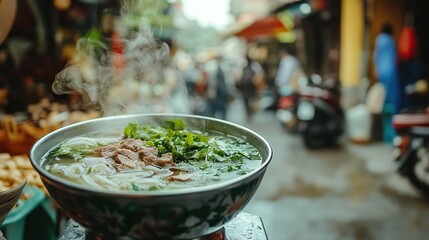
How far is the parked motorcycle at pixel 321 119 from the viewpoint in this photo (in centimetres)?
983

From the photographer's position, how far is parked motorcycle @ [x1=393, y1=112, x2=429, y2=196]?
254 inches

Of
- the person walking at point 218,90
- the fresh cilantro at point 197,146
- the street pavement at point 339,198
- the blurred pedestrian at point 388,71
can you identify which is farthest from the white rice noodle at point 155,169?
the person walking at point 218,90

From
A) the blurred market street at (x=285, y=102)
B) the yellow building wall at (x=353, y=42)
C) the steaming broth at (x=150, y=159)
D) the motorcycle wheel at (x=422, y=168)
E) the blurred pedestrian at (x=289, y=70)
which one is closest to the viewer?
the steaming broth at (x=150, y=159)

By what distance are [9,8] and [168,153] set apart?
2.17 metres

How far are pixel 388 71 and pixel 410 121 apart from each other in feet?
9.69

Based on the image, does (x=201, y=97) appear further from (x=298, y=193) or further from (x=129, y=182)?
(x=129, y=182)

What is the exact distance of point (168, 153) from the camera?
2.33m

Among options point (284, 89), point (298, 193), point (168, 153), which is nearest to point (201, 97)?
point (284, 89)

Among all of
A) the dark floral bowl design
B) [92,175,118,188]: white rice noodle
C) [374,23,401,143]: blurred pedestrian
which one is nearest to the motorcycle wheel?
[374,23,401,143]: blurred pedestrian

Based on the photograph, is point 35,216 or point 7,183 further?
point 35,216

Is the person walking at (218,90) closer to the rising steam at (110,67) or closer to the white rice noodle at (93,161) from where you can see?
the rising steam at (110,67)

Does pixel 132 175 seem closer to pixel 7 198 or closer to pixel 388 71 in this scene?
pixel 7 198

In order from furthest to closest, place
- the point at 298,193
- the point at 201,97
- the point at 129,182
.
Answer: the point at 201,97 → the point at 298,193 → the point at 129,182

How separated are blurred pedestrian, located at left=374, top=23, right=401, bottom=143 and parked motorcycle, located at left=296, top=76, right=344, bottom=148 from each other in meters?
1.20
